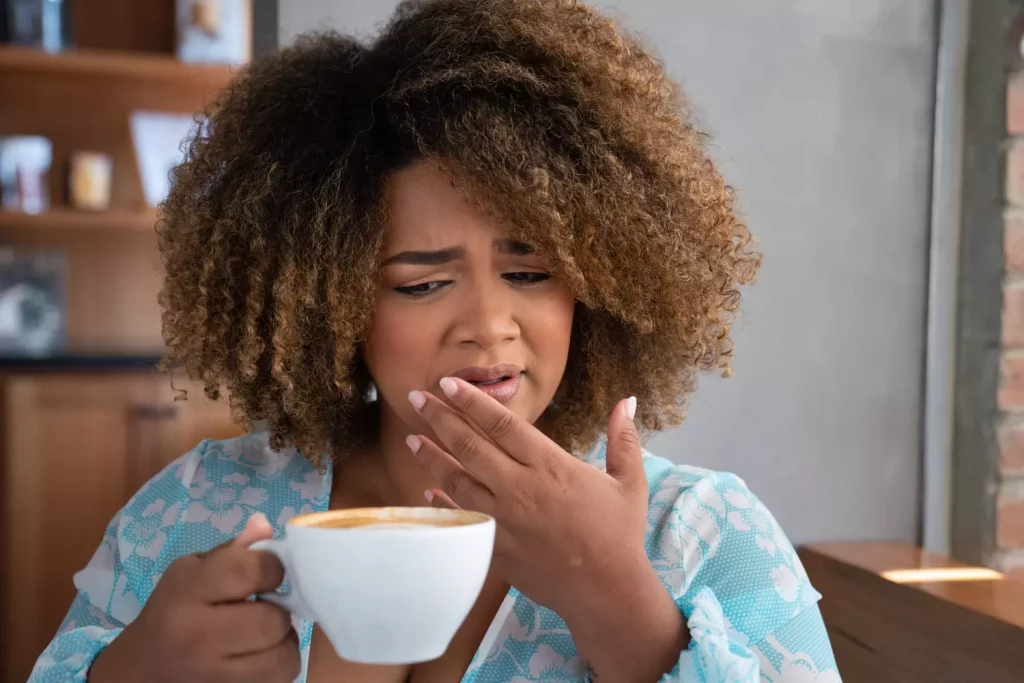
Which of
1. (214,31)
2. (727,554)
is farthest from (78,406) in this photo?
(727,554)

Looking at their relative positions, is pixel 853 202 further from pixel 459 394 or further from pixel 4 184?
pixel 4 184

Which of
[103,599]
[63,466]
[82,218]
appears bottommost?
[63,466]

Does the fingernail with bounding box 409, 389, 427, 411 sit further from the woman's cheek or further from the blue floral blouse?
the blue floral blouse

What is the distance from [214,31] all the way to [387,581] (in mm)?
2289

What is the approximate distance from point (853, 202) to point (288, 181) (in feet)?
2.56

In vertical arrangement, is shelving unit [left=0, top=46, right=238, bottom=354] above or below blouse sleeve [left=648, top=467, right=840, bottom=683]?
above

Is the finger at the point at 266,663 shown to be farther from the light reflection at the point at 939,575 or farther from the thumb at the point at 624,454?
the light reflection at the point at 939,575

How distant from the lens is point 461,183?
0.89 meters

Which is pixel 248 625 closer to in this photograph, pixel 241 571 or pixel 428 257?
pixel 241 571

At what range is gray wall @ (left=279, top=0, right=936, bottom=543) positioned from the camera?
52.6 inches

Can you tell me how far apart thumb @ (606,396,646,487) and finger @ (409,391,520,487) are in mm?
67

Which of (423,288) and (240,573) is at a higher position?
(423,288)

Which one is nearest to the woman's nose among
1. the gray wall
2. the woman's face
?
the woman's face

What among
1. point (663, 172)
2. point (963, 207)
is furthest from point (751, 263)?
point (963, 207)
